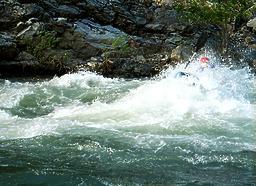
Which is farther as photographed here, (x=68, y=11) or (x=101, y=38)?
(x=68, y=11)

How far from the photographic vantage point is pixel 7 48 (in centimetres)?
1539

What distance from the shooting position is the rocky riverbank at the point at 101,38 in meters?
15.9

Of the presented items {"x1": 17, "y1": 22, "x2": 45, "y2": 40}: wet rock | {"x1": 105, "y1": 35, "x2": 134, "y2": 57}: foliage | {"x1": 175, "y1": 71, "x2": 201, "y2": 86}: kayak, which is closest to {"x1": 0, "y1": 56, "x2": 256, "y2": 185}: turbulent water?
{"x1": 175, "y1": 71, "x2": 201, "y2": 86}: kayak

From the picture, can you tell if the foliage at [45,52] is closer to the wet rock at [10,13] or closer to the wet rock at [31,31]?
the wet rock at [31,31]

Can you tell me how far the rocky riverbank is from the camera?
1587cm

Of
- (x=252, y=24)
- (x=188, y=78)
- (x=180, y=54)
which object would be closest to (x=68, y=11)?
(x=180, y=54)

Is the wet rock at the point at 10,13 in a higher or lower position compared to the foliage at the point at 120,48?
higher

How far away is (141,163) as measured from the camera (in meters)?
A: 7.07

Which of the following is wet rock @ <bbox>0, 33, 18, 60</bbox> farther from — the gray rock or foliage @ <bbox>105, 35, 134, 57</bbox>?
foliage @ <bbox>105, 35, 134, 57</bbox>

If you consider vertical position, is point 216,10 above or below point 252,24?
above

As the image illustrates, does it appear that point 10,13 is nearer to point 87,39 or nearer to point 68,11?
point 68,11

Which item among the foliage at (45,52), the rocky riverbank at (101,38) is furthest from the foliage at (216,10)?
the foliage at (45,52)

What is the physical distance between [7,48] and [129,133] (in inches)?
327

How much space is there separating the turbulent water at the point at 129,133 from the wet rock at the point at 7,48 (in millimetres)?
1607
